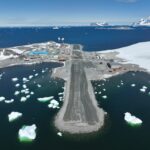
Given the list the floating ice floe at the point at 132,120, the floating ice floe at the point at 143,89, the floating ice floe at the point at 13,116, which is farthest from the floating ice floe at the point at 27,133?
the floating ice floe at the point at 143,89

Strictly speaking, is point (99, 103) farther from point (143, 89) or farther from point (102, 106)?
point (143, 89)

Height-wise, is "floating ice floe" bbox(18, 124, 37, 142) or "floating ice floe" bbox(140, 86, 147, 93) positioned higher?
"floating ice floe" bbox(18, 124, 37, 142)

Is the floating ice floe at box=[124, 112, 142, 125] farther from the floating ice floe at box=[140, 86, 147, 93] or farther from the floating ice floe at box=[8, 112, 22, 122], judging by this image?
the floating ice floe at box=[8, 112, 22, 122]

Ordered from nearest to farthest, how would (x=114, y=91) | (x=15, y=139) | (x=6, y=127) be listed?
(x=15, y=139)
(x=6, y=127)
(x=114, y=91)

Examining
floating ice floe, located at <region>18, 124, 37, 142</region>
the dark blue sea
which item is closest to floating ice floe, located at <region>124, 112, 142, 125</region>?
the dark blue sea

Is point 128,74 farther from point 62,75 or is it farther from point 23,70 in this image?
point 23,70

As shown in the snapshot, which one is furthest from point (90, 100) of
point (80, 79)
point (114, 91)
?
point (80, 79)

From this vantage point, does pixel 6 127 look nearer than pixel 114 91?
Yes

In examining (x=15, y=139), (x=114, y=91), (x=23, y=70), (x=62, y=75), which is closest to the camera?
(x=15, y=139)

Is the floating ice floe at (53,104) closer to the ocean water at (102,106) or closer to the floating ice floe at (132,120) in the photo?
the ocean water at (102,106)
